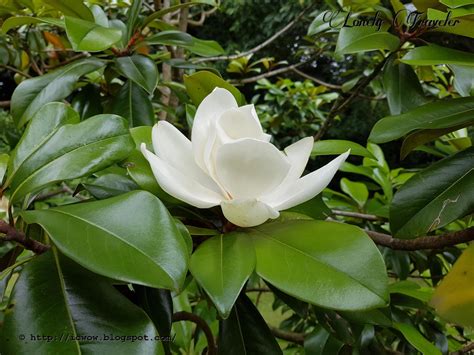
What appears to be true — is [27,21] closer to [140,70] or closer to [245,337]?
[140,70]

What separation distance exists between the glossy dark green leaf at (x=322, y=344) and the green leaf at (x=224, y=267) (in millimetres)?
371

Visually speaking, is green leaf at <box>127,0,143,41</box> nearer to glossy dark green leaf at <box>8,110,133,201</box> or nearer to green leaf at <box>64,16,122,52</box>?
green leaf at <box>64,16,122,52</box>

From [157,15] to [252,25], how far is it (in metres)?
6.33

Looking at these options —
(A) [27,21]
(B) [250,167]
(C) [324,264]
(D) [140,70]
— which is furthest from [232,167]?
(A) [27,21]

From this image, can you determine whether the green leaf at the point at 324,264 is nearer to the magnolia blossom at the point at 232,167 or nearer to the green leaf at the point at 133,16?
the magnolia blossom at the point at 232,167

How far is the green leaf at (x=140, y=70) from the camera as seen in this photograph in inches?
29.2

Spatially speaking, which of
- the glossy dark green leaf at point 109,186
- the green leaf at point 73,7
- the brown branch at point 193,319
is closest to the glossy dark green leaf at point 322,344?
the brown branch at point 193,319

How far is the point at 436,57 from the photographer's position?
1.89 feet

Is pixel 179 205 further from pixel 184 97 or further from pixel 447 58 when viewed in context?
pixel 184 97

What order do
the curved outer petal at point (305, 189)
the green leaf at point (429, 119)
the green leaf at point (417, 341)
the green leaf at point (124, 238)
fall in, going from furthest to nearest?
the green leaf at point (417, 341) < the green leaf at point (429, 119) < the curved outer petal at point (305, 189) < the green leaf at point (124, 238)

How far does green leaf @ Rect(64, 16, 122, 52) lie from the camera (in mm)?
615

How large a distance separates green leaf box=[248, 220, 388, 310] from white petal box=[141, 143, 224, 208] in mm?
60

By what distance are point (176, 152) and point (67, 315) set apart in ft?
0.65

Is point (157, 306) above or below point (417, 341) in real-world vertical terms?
above
